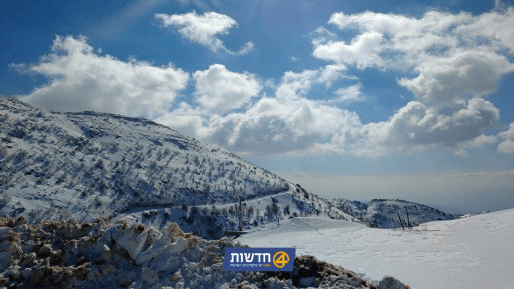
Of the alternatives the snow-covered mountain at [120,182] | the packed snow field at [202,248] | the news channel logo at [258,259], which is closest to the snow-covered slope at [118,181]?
the snow-covered mountain at [120,182]

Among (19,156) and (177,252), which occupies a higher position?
(19,156)

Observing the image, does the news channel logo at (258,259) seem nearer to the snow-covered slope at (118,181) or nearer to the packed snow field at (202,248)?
the packed snow field at (202,248)

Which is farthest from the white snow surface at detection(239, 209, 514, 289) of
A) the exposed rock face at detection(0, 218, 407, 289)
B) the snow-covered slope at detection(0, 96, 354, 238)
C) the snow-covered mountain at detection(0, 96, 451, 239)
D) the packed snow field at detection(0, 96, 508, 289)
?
the snow-covered mountain at detection(0, 96, 451, 239)

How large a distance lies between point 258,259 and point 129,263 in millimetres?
3775

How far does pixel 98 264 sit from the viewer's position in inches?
332

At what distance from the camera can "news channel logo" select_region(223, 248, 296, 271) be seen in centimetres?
849

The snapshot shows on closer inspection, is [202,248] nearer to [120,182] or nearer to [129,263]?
[129,263]

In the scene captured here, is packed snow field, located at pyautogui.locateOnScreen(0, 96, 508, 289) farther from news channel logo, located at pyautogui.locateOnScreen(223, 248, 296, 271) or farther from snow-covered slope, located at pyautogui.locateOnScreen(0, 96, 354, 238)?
snow-covered slope, located at pyautogui.locateOnScreen(0, 96, 354, 238)

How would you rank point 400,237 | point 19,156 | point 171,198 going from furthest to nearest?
1. point 171,198
2. point 19,156
3. point 400,237

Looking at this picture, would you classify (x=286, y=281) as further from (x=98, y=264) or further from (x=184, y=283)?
(x=98, y=264)

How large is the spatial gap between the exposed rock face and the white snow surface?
3.05m

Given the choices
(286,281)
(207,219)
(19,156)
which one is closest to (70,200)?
(19,156)

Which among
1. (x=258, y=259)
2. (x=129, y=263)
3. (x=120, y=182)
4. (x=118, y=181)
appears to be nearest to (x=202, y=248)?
(x=258, y=259)

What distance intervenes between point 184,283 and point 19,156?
99.6m
